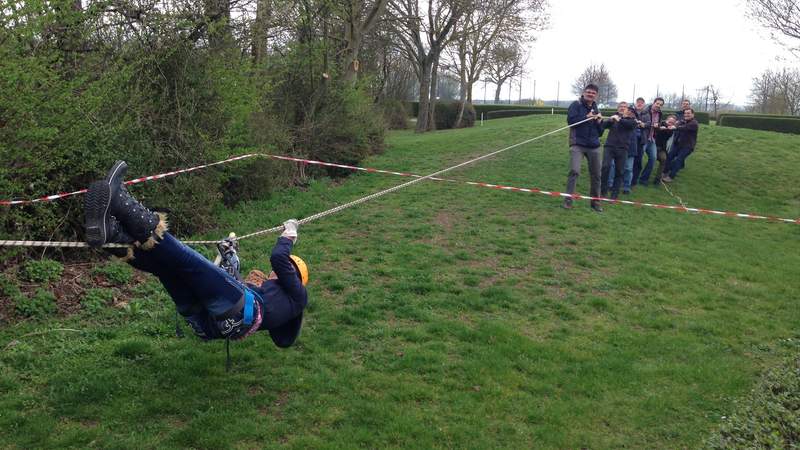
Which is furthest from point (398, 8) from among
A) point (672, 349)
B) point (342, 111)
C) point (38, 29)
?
point (672, 349)

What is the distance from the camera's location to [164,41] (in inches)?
387

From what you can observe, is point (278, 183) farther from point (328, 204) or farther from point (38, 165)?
point (38, 165)

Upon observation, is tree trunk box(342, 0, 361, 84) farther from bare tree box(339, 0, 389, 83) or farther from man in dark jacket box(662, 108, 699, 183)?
man in dark jacket box(662, 108, 699, 183)

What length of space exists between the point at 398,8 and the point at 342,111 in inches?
564

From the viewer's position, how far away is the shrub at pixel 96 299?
6.63 meters

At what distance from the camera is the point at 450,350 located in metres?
6.01

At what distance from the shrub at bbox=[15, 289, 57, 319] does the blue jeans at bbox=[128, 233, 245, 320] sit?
253 centimetres

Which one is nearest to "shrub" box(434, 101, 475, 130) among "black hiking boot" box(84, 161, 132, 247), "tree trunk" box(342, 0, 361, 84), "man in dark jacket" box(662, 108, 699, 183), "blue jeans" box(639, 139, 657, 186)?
"tree trunk" box(342, 0, 361, 84)

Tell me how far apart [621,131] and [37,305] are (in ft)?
35.4

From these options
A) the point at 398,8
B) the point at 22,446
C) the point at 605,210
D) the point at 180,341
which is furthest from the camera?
the point at 398,8

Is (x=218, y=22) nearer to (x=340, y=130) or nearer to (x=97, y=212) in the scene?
(x=340, y=130)

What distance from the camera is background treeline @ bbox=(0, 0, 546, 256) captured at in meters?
6.90

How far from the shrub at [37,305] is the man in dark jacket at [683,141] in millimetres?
14153

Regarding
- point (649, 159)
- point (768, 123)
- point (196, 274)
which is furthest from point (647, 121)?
point (768, 123)
